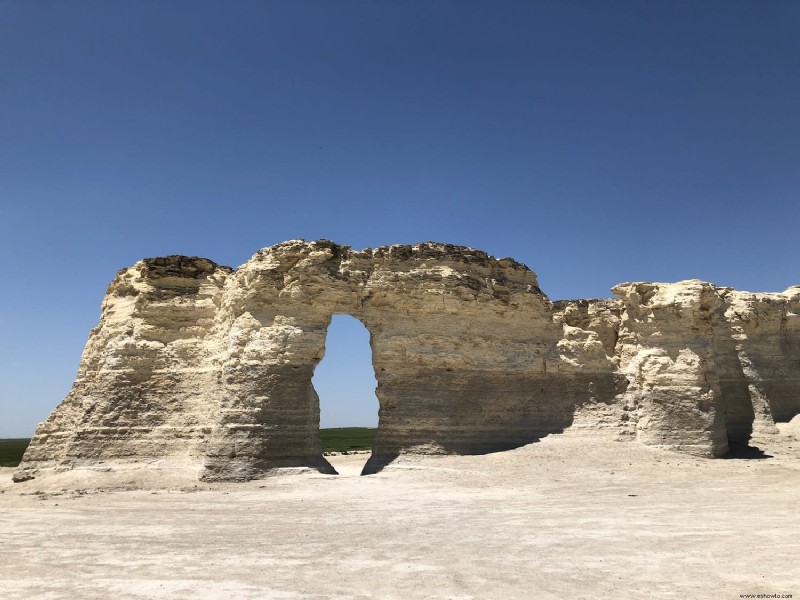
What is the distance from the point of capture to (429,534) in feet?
32.5

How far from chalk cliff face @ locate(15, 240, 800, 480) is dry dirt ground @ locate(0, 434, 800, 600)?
1480 mm

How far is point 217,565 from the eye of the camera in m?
8.10

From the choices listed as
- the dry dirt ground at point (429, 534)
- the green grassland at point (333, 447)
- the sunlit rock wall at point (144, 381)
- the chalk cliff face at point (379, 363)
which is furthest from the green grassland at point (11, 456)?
the dry dirt ground at point (429, 534)

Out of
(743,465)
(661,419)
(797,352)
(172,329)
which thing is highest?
(172,329)

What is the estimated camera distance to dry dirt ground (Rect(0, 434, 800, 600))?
7.11 m

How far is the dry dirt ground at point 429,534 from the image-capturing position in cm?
711

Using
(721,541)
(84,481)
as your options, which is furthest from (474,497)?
(84,481)

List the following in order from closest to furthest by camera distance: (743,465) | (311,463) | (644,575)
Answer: (644,575) < (311,463) < (743,465)

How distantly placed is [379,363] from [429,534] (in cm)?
901

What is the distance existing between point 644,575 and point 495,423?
38.4 ft

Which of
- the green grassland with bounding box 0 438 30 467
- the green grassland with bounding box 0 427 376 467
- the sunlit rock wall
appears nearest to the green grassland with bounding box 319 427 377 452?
the green grassland with bounding box 0 427 376 467

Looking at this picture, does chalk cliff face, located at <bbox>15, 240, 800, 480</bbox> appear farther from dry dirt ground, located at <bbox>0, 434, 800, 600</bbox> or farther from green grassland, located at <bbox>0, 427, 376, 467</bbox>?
green grassland, located at <bbox>0, 427, 376, 467</bbox>

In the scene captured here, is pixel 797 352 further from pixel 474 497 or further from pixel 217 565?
pixel 217 565

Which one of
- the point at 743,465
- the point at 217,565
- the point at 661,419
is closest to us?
the point at 217,565
